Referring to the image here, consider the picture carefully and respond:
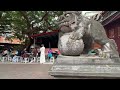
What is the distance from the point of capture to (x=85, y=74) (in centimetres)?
793

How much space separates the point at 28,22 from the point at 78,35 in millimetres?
15747

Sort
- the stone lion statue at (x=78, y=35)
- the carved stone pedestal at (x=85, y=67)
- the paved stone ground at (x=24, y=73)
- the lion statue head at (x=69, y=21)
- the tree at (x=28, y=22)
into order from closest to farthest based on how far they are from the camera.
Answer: the carved stone pedestal at (x=85, y=67) < the paved stone ground at (x=24, y=73) < the stone lion statue at (x=78, y=35) < the lion statue head at (x=69, y=21) < the tree at (x=28, y=22)

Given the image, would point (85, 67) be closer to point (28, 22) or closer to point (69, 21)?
point (69, 21)

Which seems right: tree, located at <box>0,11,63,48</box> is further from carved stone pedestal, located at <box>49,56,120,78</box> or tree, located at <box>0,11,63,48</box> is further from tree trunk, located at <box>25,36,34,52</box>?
carved stone pedestal, located at <box>49,56,120,78</box>

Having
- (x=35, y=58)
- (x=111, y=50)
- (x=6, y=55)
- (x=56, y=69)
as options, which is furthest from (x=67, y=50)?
(x=6, y=55)

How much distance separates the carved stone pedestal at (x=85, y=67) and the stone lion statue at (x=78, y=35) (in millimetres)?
338

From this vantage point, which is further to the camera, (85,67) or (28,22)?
(28,22)

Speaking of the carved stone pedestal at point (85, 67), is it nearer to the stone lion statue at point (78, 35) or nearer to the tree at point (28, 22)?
the stone lion statue at point (78, 35)

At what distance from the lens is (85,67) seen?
8148mm

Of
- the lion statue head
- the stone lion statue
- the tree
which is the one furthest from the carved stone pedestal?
the tree

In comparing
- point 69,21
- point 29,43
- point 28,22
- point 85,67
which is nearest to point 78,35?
point 69,21

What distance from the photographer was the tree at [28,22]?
A: 934 inches

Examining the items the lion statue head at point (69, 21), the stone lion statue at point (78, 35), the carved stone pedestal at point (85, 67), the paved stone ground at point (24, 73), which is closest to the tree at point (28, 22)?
the paved stone ground at point (24, 73)
